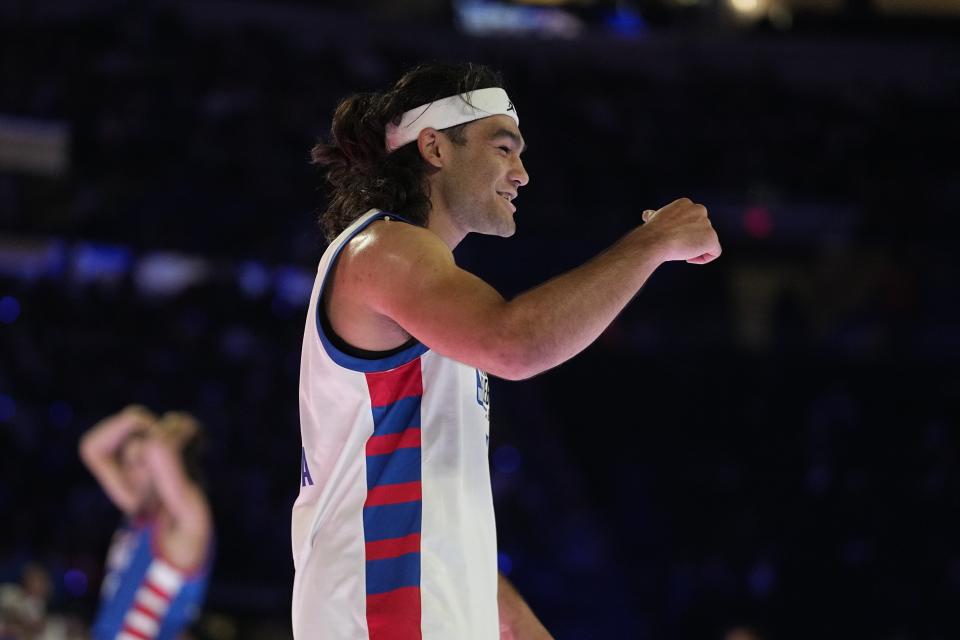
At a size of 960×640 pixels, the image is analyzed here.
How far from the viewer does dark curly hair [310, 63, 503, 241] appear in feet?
10.2

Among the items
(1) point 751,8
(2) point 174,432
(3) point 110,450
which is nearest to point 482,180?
(2) point 174,432

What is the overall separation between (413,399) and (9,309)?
39.0 feet

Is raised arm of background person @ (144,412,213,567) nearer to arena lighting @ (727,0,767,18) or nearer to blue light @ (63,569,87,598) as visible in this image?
blue light @ (63,569,87,598)

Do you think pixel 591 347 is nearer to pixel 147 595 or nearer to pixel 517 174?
pixel 147 595

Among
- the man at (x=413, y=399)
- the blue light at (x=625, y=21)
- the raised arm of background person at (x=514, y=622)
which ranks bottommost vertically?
the raised arm of background person at (x=514, y=622)

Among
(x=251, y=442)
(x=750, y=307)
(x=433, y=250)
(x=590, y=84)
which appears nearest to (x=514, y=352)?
(x=433, y=250)

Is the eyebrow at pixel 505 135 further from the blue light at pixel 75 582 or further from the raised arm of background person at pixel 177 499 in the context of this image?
the blue light at pixel 75 582

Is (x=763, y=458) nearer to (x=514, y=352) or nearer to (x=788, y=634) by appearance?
(x=788, y=634)

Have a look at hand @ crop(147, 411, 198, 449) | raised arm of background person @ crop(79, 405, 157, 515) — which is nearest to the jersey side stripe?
hand @ crop(147, 411, 198, 449)

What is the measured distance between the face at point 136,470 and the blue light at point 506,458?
19.6 feet

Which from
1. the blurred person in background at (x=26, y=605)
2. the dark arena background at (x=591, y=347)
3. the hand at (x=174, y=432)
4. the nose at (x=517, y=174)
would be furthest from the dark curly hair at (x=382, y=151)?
the dark arena background at (x=591, y=347)

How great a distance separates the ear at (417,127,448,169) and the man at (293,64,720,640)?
0.11 m

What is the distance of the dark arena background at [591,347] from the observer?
12727 mm

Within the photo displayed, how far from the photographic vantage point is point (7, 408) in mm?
12664
